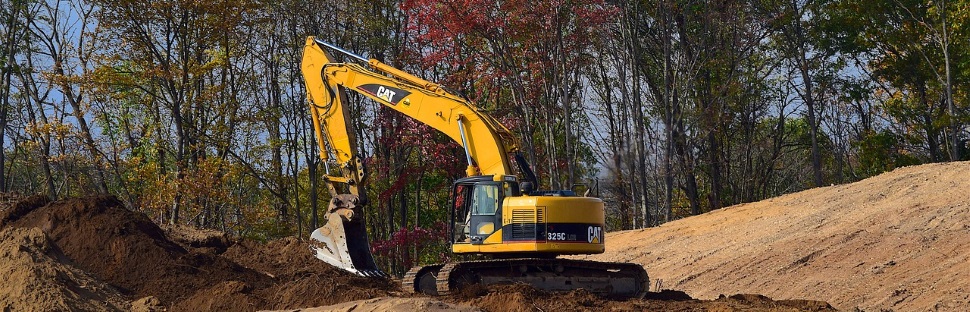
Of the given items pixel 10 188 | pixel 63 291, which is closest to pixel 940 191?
pixel 63 291

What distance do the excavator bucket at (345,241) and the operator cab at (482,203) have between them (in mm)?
2565

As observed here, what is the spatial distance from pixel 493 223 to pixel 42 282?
19.1 feet

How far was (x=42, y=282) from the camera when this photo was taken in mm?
13578

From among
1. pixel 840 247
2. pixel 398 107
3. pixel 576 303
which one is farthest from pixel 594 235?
pixel 840 247

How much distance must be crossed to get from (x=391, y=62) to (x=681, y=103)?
29.7 feet

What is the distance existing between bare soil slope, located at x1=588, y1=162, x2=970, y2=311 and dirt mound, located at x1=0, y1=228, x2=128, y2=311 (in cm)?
1023

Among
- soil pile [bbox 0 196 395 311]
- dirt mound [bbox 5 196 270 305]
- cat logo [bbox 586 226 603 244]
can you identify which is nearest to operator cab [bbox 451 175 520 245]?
cat logo [bbox 586 226 603 244]

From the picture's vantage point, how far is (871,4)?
3312cm

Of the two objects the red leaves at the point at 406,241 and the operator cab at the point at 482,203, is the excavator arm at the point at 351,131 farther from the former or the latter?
the red leaves at the point at 406,241

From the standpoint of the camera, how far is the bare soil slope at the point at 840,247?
1633 centimetres

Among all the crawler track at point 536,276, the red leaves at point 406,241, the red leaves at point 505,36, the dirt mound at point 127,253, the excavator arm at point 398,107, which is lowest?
the crawler track at point 536,276

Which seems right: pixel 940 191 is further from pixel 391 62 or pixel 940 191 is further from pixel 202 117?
pixel 202 117

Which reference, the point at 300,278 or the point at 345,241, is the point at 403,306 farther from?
the point at 300,278

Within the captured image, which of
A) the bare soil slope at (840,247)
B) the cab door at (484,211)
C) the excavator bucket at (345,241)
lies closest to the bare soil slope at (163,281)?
the excavator bucket at (345,241)
